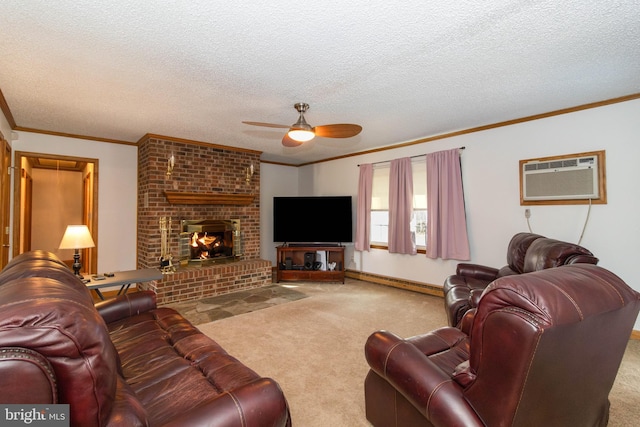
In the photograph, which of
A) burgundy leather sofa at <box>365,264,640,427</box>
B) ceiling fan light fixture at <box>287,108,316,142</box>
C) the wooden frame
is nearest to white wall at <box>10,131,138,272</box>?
ceiling fan light fixture at <box>287,108,316,142</box>

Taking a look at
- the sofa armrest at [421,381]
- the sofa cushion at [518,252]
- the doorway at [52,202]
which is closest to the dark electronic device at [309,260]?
the sofa cushion at [518,252]

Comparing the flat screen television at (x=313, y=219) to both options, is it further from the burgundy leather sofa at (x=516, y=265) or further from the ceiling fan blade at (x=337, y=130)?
the ceiling fan blade at (x=337, y=130)

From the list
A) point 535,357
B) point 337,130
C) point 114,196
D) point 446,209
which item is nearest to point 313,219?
point 446,209

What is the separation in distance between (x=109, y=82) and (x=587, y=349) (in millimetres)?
3631

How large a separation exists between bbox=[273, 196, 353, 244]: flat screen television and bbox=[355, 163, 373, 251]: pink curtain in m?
0.18

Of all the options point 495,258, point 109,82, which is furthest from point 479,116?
point 109,82

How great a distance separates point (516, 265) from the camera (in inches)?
124

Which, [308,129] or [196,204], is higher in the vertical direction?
[308,129]

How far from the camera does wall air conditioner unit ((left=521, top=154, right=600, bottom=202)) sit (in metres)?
3.26

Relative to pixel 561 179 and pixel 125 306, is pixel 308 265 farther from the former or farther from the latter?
pixel 561 179

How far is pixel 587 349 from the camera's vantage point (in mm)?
1163

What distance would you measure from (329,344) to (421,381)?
1759 millimetres

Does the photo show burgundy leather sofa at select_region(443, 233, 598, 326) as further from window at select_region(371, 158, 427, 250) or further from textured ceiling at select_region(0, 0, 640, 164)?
textured ceiling at select_region(0, 0, 640, 164)

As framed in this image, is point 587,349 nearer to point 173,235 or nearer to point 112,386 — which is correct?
point 112,386
